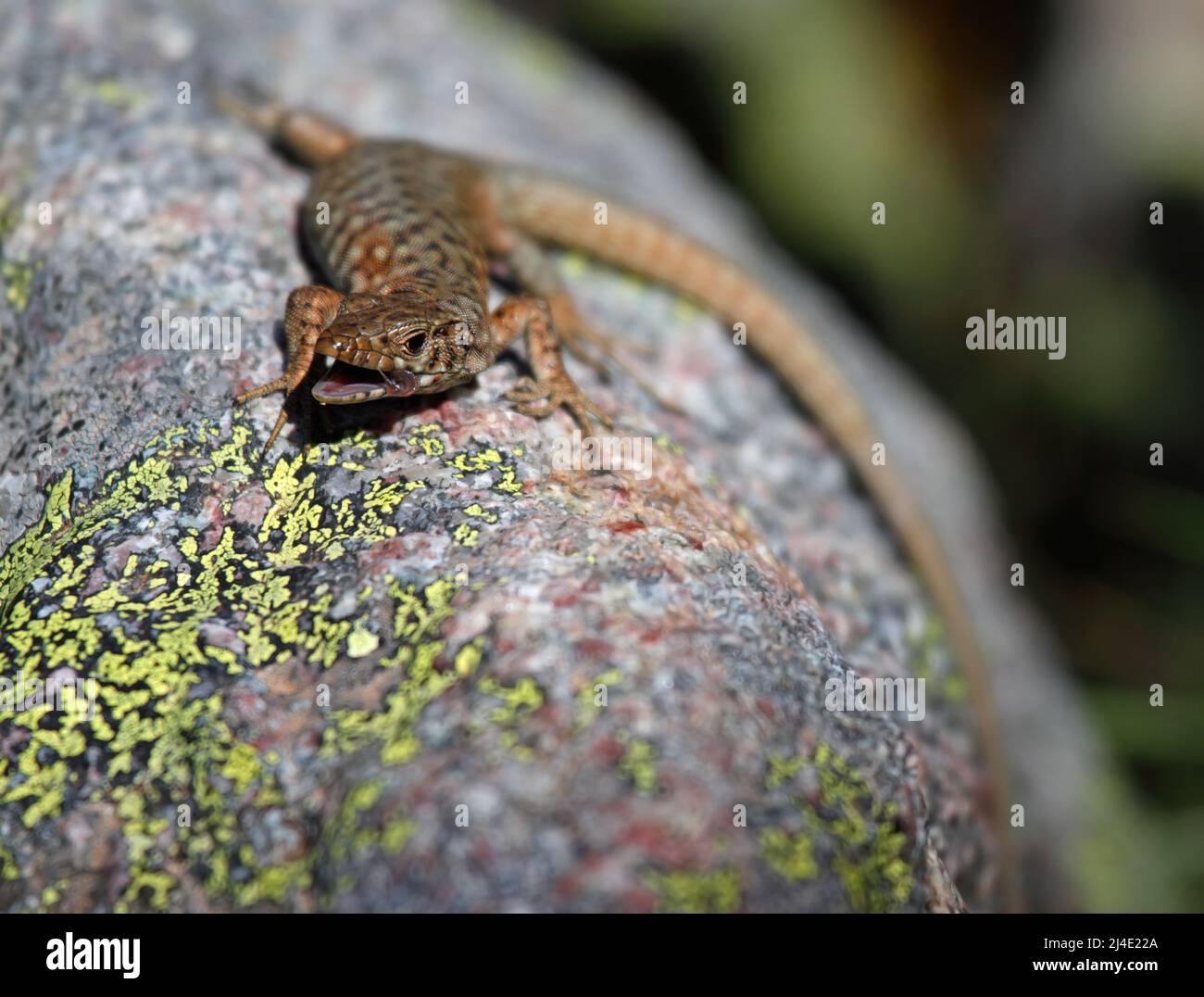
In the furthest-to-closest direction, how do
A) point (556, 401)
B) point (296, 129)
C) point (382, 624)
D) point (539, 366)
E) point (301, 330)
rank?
point (296, 129), point (539, 366), point (556, 401), point (301, 330), point (382, 624)

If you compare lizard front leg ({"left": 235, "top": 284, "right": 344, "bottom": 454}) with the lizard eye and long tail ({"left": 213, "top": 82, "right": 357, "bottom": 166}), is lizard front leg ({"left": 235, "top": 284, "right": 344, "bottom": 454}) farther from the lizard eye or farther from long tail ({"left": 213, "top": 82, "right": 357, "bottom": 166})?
long tail ({"left": 213, "top": 82, "right": 357, "bottom": 166})

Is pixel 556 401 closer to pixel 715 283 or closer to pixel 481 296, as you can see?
pixel 481 296

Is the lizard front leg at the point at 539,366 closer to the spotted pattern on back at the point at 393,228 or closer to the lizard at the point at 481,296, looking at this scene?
the lizard at the point at 481,296

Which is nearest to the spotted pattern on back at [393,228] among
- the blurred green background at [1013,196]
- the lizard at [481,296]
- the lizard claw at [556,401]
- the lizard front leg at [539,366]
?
the lizard at [481,296]

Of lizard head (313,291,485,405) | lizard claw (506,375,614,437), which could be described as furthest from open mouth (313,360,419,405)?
lizard claw (506,375,614,437)

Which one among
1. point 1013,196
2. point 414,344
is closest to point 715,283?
point 414,344

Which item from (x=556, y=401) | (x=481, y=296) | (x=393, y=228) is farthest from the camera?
(x=393, y=228)
